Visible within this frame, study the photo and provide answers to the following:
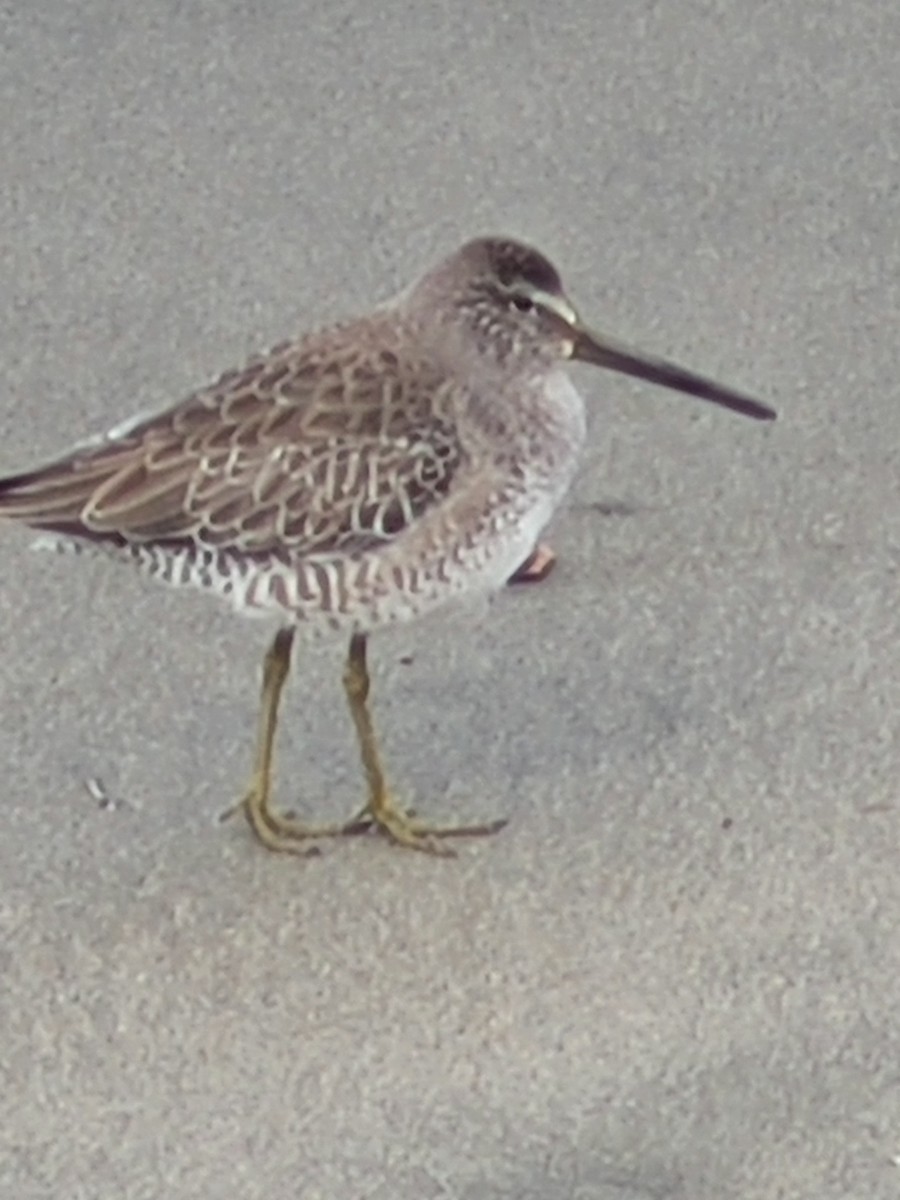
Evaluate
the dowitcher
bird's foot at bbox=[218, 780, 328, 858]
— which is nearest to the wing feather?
the dowitcher

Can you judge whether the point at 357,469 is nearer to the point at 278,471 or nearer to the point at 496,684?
the point at 278,471

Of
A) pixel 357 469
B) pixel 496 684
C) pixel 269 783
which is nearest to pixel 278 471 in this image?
pixel 357 469

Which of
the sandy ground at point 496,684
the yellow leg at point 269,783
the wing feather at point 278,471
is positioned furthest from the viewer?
the yellow leg at point 269,783

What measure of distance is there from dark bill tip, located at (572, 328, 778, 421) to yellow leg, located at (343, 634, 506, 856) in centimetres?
43

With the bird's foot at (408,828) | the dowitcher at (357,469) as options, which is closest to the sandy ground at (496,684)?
the bird's foot at (408,828)

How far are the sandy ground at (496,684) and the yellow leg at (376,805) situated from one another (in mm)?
30

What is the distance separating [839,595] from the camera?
4.00 m

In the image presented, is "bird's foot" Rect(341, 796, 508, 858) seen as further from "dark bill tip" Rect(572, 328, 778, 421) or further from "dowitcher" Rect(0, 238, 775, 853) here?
"dark bill tip" Rect(572, 328, 778, 421)

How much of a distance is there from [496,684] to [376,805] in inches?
13.4

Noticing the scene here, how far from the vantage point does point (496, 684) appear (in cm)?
386

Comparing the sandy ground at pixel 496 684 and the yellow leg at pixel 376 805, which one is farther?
the yellow leg at pixel 376 805

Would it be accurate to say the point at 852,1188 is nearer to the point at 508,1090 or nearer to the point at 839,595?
the point at 508,1090

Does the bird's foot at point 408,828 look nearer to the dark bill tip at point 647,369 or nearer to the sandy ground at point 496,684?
the sandy ground at point 496,684

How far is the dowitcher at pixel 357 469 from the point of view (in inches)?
133
